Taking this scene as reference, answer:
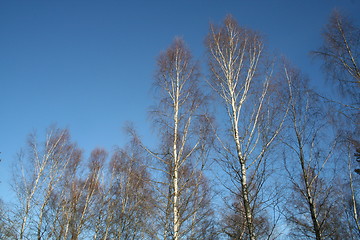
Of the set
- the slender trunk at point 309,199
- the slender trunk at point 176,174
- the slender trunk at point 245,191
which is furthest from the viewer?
the slender trunk at point 309,199

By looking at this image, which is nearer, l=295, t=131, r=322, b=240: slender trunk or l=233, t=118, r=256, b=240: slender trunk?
l=233, t=118, r=256, b=240: slender trunk

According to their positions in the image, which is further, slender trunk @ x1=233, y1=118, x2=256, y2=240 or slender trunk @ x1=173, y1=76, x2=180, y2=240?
slender trunk @ x1=173, y1=76, x2=180, y2=240

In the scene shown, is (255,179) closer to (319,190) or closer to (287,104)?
(319,190)

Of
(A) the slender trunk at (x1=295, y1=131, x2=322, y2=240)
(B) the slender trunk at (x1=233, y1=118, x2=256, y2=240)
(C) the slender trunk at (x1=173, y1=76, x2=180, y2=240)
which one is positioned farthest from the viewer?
(A) the slender trunk at (x1=295, y1=131, x2=322, y2=240)

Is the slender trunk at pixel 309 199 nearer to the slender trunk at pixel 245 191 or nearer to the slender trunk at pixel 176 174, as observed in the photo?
the slender trunk at pixel 245 191

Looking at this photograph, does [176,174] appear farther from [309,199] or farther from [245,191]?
[309,199]

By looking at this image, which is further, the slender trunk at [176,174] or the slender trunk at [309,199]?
the slender trunk at [309,199]

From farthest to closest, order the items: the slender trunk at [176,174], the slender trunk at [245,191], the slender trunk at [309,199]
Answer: the slender trunk at [309,199] → the slender trunk at [176,174] → the slender trunk at [245,191]

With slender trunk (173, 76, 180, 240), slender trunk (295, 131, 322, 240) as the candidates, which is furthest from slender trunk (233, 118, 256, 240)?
slender trunk (295, 131, 322, 240)

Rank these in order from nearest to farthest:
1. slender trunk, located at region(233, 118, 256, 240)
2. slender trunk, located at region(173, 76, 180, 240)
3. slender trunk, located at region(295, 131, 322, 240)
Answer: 1. slender trunk, located at region(233, 118, 256, 240)
2. slender trunk, located at region(173, 76, 180, 240)
3. slender trunk, located at region(295, 131, 322, 240)

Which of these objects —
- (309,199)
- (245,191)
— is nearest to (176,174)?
(245,191)

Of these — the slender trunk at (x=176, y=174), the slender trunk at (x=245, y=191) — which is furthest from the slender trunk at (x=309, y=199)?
the slender trunk at (x=176, y=174)

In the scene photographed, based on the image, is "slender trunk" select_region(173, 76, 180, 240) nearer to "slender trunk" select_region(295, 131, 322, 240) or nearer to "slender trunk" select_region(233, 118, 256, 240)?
"slender trunk" select_region(233, 118, 256, 240)

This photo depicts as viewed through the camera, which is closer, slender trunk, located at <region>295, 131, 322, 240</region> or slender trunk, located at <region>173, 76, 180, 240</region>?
slender trunk, located at <region>173, 76, 180, 240</region>
